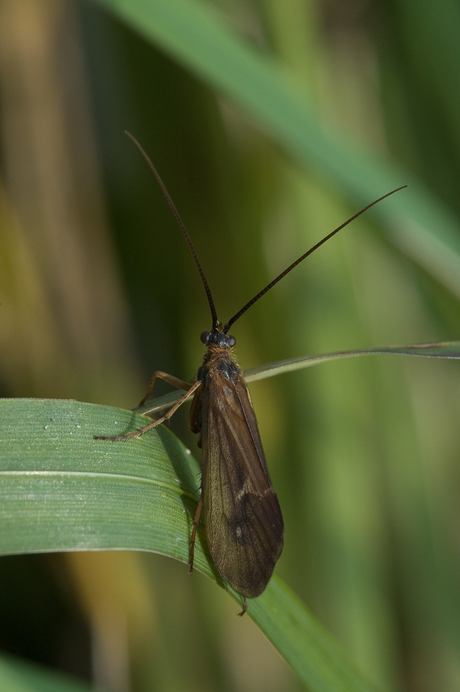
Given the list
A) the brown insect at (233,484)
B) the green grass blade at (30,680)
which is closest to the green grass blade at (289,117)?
the brown insect at (233,484)

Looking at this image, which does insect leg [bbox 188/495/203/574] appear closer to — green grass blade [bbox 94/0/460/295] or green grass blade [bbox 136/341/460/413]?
green grass blade [bbox 136/341/460/413]

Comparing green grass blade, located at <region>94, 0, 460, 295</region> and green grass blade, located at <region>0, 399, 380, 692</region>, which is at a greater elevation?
green grass blade, located at <region>94, 0, 460, 295</region>

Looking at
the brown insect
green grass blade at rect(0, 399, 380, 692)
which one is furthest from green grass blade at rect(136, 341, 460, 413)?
green grass blade at rect(0, 399, 380, 692)

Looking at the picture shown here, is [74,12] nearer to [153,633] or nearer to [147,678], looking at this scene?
[153,633]

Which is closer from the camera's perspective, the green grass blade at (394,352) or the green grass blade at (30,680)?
the green grass blade at (30,680)

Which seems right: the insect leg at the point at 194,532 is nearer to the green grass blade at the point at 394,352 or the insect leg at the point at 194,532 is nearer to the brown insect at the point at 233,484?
the brown insect at the point at 233,484

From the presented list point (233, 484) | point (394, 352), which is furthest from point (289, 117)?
point (233, 484)

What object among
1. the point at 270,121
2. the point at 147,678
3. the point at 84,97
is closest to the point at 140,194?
the point at 84,97
